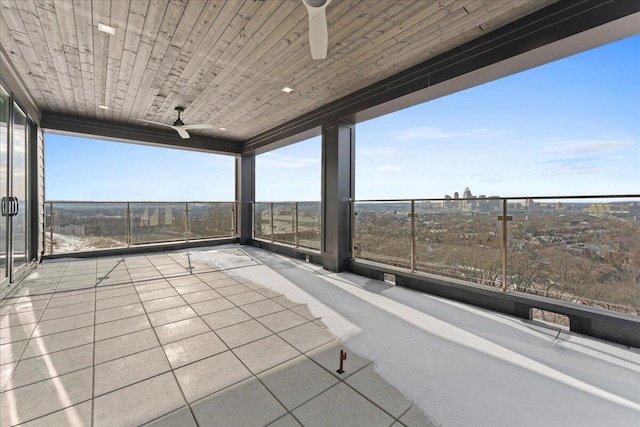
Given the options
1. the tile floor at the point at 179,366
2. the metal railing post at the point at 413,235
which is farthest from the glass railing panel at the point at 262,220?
the metal railing post at the point at 413,235

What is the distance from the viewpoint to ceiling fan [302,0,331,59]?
5.51 feet

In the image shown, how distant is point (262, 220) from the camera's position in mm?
6781

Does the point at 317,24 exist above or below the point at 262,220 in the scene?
above

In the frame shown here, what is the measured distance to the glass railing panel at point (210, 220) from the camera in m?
6.63

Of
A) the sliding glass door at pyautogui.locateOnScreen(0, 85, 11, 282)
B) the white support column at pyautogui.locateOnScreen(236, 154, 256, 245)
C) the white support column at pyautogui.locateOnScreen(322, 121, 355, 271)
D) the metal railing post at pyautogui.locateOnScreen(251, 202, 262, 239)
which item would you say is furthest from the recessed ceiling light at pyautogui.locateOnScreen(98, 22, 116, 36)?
the metal railing post at pyautogui.locateOnScreen(251, 202, 262, 239)

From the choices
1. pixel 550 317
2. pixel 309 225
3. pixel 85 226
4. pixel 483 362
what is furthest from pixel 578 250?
pixel 85 226

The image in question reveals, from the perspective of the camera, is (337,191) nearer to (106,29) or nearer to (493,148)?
(493,148)

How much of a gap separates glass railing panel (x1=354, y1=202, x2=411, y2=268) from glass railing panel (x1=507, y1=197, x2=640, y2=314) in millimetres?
1218

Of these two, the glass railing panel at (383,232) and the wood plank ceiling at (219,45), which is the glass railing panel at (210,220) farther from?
the glass railing panel at (383,232)

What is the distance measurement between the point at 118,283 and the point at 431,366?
3.96 meters

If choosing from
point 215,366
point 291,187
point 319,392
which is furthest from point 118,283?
point 291,187

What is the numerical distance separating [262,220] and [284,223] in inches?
42.7

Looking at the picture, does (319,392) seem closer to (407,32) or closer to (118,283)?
(407,32)

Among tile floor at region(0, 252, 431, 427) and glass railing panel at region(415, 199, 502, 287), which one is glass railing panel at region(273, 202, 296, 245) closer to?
tile floor at region(0, 252, 431, 427)
